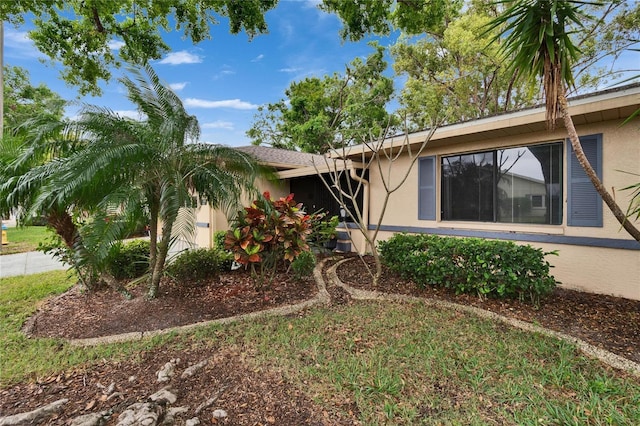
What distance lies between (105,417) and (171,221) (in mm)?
2527

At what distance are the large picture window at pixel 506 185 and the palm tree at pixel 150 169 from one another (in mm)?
4645

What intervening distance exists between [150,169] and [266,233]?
2.09 m

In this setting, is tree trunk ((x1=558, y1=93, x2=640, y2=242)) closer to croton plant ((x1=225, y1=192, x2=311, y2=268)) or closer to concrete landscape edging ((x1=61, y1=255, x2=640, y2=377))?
concrete landscape edging ((x1=61, y1=255, x2=640, y2=377))

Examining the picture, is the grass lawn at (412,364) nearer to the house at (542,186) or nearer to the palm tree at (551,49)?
the palm tree at (551,49)

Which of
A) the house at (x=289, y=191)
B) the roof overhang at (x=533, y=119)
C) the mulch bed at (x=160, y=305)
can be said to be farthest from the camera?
the house at (x=289, y=191)

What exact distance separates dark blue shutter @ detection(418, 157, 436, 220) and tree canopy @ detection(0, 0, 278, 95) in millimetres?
4937

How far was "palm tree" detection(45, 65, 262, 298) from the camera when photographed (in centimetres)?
373

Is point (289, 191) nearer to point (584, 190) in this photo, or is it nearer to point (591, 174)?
point (584, 190)

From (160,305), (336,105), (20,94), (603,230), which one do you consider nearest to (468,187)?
(603,230)

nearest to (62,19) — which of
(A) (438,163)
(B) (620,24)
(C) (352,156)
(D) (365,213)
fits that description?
(C) (352,156)

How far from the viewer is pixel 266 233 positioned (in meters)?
5.23

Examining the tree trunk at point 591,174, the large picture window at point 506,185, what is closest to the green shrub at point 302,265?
the large picture window at point 506,185

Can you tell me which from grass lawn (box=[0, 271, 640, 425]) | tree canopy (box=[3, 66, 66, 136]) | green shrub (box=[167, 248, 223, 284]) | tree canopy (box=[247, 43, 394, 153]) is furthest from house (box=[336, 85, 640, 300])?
tree canopy (box=[3, 66, 66, 136])

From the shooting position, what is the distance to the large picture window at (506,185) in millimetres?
5441
